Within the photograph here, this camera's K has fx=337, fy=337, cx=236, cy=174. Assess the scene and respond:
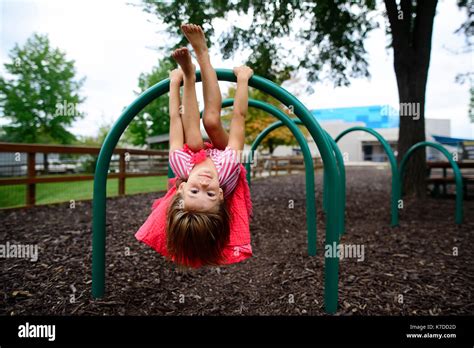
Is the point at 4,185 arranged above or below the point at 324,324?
above

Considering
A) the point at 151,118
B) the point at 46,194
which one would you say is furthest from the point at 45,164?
the point at 151,118

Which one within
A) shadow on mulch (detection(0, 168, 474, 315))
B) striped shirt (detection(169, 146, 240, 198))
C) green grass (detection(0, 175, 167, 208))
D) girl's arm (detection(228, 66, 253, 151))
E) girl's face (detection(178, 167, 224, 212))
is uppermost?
girl's arm (detection(228, 66, 253, 151))

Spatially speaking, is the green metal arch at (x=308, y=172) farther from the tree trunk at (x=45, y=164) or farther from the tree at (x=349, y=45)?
the tree trunk at (x=45, y=164)

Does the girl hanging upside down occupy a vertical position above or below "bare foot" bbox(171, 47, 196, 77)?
below

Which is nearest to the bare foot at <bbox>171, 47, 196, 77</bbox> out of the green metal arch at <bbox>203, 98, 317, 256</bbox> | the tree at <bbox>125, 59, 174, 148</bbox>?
the green metal arch at <bbox>203, 98, 317, 256</bbox>

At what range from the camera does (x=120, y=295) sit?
240 centimetres

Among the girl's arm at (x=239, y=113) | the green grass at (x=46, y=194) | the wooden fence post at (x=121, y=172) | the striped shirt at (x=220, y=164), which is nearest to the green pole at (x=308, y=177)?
the girl's arm at (x=239, y=113)

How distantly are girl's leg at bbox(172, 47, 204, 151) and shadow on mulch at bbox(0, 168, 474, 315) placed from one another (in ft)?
3.82

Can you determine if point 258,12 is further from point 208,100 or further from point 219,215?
point 219,215

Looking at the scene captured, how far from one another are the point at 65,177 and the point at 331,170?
551cm

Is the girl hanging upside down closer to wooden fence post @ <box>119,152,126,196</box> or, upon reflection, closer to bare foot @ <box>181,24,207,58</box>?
bare foot @ <box>181,24,207,58</box>

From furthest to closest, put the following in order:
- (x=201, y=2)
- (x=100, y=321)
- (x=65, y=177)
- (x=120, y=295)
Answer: (x=65, y=177) → (x=201, y=2) → (x=120, y=295) → (x=100, y=321)

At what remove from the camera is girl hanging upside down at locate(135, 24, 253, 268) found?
6.06ft

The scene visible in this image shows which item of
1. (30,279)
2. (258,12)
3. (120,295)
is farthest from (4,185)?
(258,12)
